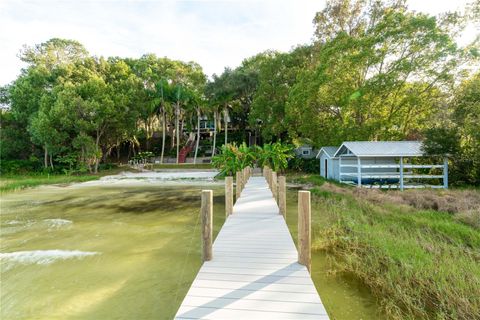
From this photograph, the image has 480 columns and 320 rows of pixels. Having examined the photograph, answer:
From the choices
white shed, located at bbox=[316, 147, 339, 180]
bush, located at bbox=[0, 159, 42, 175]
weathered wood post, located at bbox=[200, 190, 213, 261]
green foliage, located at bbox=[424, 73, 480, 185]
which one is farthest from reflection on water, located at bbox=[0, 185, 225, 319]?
bush, located at bbox=[0, 159, 42, 175]

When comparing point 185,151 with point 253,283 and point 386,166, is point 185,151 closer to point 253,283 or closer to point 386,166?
point 386,166

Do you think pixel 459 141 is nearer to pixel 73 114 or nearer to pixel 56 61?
pixel 73 114

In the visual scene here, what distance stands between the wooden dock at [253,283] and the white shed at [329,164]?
485 inches

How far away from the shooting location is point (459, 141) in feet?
42.5

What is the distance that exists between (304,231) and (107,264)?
4514 millimetres

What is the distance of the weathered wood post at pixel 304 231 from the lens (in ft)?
13.9

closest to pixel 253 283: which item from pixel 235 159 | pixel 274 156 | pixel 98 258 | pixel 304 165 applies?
pixel 98 258

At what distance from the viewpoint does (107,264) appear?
237 inches

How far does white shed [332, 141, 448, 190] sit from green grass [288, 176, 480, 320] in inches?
221

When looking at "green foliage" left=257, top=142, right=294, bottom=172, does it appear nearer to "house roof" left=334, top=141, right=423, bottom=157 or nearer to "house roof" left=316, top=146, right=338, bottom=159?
"house roof" left=316, top=146, right=338, bottom=159

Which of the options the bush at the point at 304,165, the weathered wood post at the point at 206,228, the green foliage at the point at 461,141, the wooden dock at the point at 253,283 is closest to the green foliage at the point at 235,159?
the bush at the point at 304,165

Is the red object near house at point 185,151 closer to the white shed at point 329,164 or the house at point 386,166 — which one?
the white shed at point 329,164

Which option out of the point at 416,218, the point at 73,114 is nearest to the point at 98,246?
the point at 416,218

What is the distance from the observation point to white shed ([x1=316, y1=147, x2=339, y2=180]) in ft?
57.2
